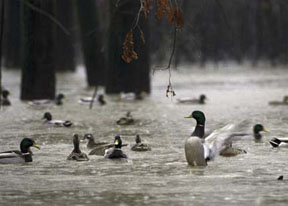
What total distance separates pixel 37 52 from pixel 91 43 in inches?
273

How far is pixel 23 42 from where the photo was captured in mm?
21812

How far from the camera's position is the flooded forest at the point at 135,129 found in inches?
356

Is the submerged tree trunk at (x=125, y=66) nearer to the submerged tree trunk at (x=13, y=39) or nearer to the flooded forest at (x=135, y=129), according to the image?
the flooded forest at (x=135, y=129)

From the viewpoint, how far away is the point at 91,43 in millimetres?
28453

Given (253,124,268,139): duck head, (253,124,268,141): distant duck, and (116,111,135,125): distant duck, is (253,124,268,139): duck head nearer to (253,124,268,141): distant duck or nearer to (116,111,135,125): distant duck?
(253,124,268,141): distant duck

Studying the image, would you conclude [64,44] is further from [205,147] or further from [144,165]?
[144,165]

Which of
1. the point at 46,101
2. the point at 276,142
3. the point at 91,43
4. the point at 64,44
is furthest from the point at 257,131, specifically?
the point at 64,44

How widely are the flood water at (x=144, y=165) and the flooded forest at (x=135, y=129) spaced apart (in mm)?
16

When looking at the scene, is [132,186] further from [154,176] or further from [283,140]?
[283,140]

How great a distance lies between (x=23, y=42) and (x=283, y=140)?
10.9 meters

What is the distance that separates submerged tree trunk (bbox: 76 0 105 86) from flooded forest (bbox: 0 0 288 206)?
1.7 inches

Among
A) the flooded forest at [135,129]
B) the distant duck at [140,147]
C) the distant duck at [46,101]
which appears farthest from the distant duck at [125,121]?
the distant duck at [46,101]

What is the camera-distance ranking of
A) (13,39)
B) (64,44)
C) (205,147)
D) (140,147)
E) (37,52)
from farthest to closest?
1. (13,39)
2. (64,44)
3. (37,52)
4. (140,147)
5. (205,147)

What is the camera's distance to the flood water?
875cm
